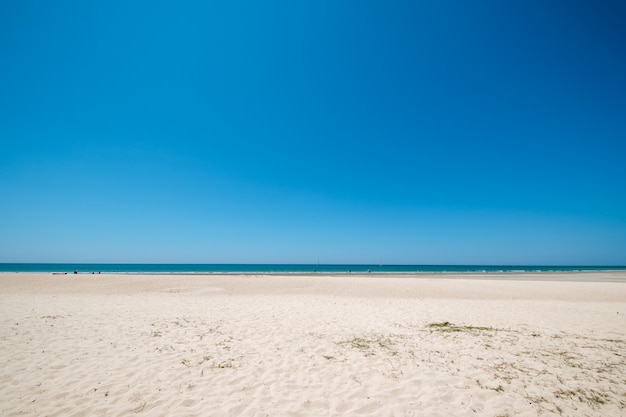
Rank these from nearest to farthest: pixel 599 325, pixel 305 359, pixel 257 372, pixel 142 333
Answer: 1. pixel 257 372
2. pixel 305 359
3. pixel 142 333
4. pixel 599 325

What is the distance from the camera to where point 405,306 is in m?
16.6

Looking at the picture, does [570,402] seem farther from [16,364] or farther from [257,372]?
[16,364]

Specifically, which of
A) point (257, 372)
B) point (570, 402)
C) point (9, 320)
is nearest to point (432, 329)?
point (570, 402)

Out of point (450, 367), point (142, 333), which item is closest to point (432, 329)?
point (450, 367)

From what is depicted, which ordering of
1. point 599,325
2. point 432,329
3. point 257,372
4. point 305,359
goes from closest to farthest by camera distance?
point 257,372
point 305,359
point 432,329
point 599,325

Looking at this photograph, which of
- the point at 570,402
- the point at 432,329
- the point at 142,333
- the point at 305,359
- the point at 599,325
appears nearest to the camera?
the point at 570,402

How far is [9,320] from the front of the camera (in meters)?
11.3

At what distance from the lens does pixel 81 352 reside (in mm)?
7805

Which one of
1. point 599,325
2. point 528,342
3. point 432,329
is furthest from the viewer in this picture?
point 599,325

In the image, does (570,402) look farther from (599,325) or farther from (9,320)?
(9,320)

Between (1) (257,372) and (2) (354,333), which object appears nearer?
(1) (257,372)

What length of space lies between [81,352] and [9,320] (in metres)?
6.62

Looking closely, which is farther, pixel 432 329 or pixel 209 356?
pixel 432 329

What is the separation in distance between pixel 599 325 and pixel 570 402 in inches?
370
